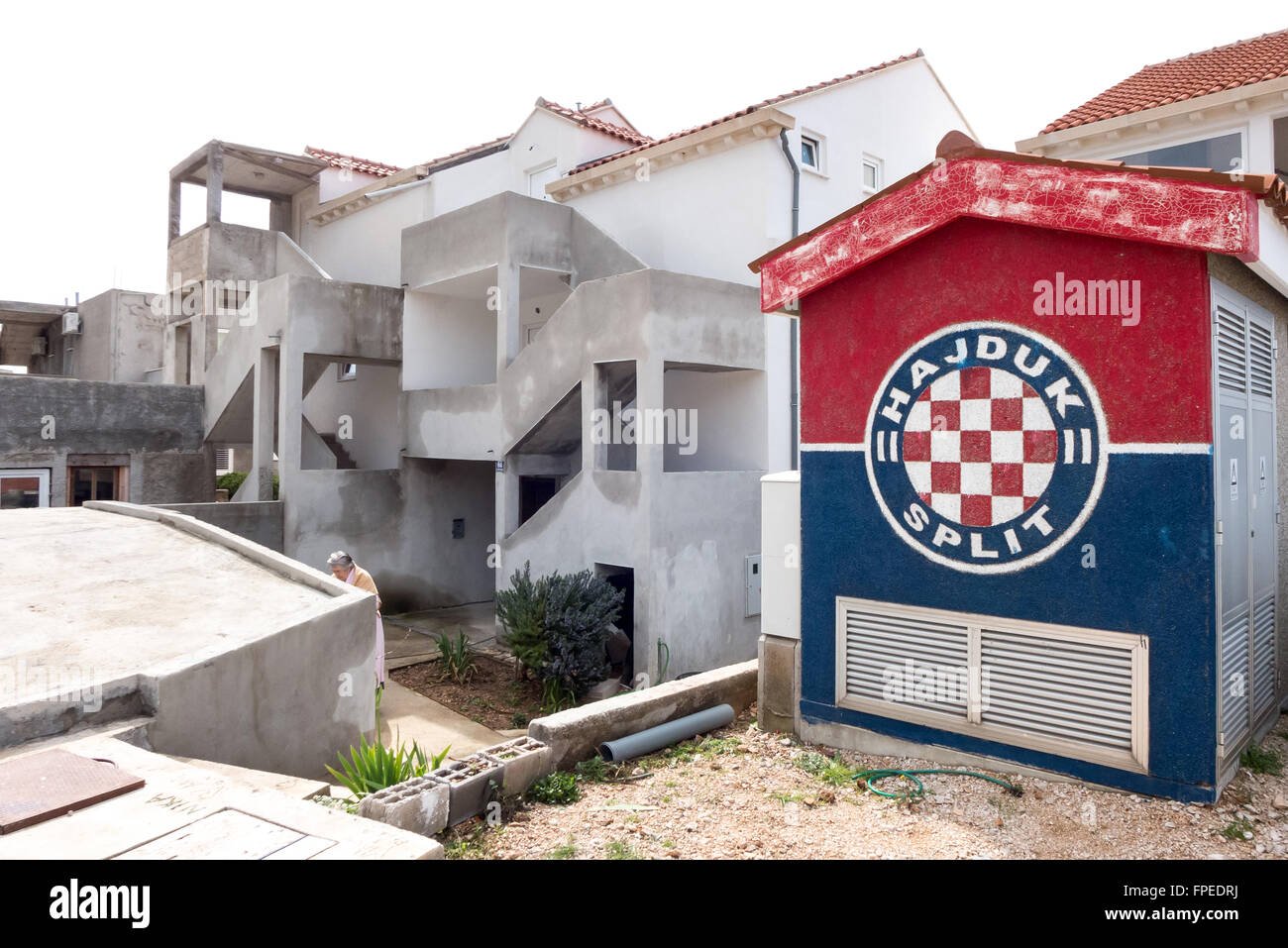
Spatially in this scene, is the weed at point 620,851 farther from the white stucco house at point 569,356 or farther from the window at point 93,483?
the window at point 93,483

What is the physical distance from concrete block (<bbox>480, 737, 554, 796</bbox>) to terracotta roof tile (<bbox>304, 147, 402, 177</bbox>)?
20.4 meters

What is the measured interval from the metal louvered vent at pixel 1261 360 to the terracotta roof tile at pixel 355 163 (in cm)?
2112

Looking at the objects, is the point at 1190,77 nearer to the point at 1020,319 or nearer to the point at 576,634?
the point at 1020,319

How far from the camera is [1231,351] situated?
513cm

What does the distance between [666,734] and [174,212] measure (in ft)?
73.1

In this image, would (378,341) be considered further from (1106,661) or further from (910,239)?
(1106,661)

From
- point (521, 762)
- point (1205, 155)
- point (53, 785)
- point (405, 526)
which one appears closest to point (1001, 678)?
point (521, 762)

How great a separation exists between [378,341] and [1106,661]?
588 inches

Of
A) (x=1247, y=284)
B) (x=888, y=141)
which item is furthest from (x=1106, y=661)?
(x=888, y=141)

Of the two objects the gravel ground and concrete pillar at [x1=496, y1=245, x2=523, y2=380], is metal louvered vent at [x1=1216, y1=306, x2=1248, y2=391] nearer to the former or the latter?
the gravel ground

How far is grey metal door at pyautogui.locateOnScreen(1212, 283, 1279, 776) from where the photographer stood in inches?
195

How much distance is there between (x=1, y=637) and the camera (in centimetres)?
673

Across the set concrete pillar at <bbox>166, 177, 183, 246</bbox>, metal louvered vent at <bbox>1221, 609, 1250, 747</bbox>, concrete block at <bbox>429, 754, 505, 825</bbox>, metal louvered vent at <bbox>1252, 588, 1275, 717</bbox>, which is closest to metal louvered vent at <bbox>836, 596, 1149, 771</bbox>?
metal louvered vent at <bbox>1221, 609, 1250, 747</bbox>

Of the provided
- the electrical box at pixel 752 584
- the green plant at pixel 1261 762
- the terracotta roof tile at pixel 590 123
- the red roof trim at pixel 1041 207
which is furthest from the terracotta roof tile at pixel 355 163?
the green plant at pixel 1261 762
